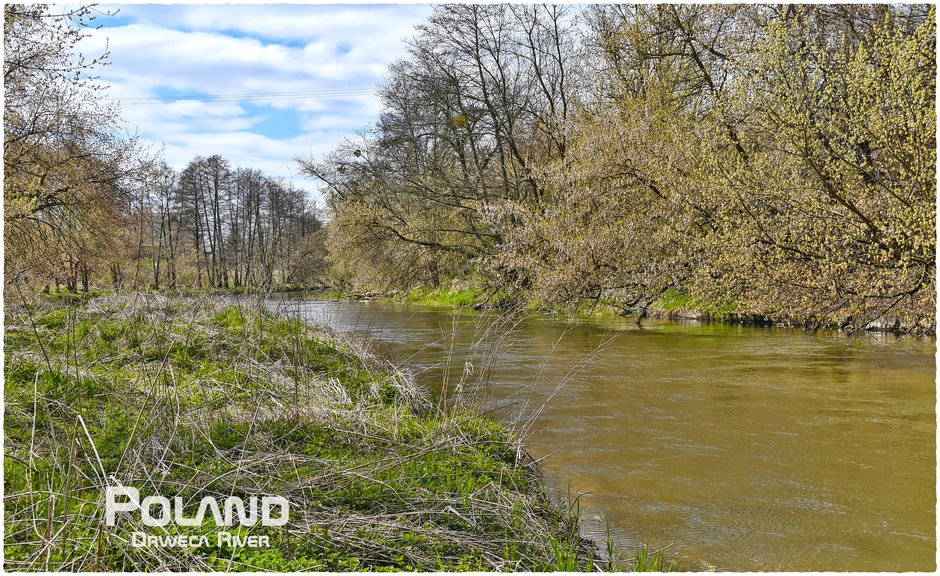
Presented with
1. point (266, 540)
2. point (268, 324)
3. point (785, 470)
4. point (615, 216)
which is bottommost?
point (785, 470)

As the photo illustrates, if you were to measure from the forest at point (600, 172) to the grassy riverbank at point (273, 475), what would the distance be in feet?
6.60

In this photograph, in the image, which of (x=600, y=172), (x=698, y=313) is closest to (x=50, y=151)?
(x=600, y=172)

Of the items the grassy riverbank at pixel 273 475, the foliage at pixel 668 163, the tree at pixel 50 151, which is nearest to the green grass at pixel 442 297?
the foliage at pixel 668 163

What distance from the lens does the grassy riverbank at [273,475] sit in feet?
12.3

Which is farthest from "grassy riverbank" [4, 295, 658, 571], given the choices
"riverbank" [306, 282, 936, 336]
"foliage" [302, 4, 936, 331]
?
"foliage" [302, 4, 936, 331]

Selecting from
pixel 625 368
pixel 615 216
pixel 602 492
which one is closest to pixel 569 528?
pixel 602 492

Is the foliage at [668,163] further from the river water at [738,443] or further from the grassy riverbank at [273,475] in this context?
the grassy riverbank at [273,475]

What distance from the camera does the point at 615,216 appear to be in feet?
58.2

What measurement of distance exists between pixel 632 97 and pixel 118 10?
1194cm

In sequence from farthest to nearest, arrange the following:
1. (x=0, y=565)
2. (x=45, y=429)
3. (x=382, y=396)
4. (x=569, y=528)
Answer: (x=382, y=396)
(x=45, y=429)
(x=569, y=528)
(x=0, y=565)

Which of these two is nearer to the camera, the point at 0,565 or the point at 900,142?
the point at 0,565

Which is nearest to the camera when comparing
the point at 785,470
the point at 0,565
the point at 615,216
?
the point at 0,565

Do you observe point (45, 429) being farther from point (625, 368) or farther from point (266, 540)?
point (625, 368)

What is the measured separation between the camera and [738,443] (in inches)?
300
